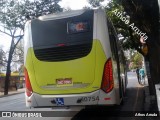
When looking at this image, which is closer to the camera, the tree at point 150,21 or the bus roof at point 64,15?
the bus roof at point 64,15

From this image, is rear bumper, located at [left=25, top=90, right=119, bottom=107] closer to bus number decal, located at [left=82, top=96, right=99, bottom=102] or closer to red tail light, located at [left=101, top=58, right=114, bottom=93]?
bus number decal, located at [left=82, top=96, right=99, bottom=102]

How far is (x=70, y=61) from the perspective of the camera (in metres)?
8.60

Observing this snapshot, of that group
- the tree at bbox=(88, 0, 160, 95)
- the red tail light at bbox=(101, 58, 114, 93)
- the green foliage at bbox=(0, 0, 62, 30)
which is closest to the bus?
the red tail light at bbox=(101, 58, 114, 93)

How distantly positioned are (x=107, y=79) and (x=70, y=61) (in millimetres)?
1114

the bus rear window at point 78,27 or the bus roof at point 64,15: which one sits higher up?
the bus roof at point 64,15

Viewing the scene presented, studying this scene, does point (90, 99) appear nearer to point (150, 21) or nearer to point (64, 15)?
point (64, 15)

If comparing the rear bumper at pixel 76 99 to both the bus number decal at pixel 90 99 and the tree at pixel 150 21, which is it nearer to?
the bus number decal at pixel 90 99

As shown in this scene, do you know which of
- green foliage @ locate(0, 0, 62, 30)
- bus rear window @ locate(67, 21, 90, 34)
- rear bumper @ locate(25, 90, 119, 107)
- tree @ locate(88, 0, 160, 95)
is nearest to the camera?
rear bumper @ locate(25, 90, 119, 107)

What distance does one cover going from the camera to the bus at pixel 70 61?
836 centimetres

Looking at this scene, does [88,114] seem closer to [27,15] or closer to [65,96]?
[65,96]

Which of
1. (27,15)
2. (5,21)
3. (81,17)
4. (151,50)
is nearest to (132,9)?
(151,50)

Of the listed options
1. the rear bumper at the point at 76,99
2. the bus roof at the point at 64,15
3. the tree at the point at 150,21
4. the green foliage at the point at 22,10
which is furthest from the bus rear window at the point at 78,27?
the green foliage at the point at 22,10

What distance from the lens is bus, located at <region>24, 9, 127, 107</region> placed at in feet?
27.4

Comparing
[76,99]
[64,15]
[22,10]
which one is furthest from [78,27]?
[22,10]
